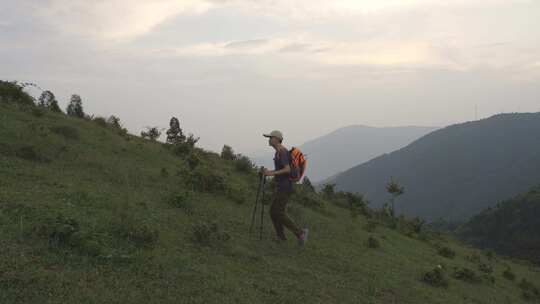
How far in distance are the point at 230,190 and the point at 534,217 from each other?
9515 centimetres

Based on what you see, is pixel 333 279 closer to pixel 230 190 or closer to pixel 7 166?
pixel 230 190

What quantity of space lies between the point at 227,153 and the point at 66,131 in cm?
1010

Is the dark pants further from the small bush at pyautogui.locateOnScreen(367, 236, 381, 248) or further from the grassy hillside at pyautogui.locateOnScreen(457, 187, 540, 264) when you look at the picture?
the grassy hillside at pyautogui.locateOnScreen(457, 187, 540, 264)

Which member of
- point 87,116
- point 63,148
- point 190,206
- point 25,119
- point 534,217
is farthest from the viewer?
point 534,217

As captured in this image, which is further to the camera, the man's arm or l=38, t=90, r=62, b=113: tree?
l=38, t=90, r=62, b=113: tree

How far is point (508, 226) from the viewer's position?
95.6 m

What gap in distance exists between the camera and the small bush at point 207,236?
9.94 m

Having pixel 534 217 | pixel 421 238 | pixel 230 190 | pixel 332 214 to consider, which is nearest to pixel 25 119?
pixel 230 190

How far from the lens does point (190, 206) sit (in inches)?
503

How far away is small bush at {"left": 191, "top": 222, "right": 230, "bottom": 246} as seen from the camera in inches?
391

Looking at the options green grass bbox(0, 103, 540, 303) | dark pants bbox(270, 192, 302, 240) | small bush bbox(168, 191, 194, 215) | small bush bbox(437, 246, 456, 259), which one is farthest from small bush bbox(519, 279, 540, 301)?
small bush bbox(168, 191, 194, 215)

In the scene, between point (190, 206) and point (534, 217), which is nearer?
point (190, 206)

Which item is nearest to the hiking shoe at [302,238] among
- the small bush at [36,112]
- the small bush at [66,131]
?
the small bush at [66,131]

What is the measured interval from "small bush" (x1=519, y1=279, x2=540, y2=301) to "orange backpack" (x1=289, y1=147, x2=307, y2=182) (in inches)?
359
